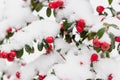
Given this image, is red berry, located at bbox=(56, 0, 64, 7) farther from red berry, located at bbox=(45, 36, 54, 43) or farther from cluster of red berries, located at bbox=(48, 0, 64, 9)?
red berry, located at bbox=(45, 36, 54, 43)

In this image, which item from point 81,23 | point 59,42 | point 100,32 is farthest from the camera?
point 59,42

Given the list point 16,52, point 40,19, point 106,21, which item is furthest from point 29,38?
point 106,21

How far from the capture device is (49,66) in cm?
240

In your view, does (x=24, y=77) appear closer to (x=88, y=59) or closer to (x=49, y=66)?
(x=49, y=66)

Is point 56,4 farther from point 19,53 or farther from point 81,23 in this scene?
point 19,53

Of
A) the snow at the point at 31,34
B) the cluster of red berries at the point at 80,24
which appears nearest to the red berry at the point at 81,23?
the cluster of red berries at the point at 80,24

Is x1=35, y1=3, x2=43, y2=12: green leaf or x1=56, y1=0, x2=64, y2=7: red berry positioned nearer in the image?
x1=56, y1=0, x2=64, y2=7: red berry

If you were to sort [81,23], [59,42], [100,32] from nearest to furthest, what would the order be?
[100,32], [81,23], [59,42]

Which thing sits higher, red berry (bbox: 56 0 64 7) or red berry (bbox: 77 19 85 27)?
red berry (bbox: 56 0 64 7)

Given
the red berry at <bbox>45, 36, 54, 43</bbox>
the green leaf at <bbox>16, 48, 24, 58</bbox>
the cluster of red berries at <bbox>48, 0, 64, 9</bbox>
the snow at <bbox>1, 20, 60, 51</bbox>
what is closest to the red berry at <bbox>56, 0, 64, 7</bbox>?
the cluster of red berries at <bbox>48, 0, 64, 9</bbox>

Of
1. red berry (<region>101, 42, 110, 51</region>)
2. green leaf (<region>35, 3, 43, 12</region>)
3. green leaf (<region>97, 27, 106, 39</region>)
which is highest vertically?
green leaf (<region>35, 3, 43, 12</region>)

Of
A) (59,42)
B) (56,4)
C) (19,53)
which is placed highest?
(56,4)

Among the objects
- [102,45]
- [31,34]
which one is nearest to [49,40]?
[31,34]

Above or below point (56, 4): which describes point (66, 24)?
below
